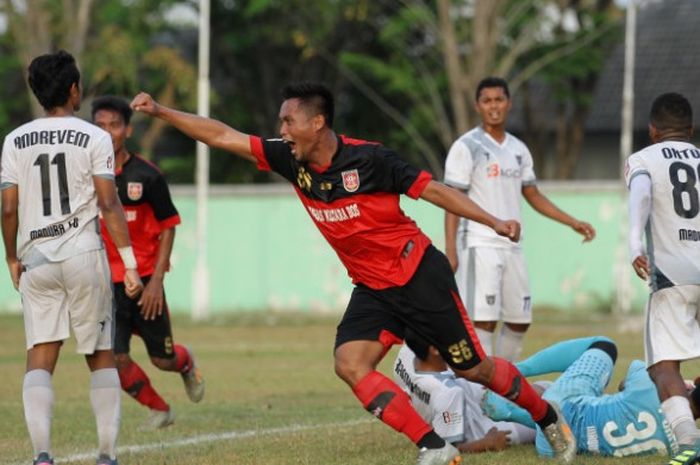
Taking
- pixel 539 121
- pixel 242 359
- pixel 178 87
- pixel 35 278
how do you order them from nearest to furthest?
pixel 35 278
pixel 242 359
pixel 178 87
pixel 539 121

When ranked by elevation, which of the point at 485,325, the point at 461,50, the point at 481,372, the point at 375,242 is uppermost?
the point at 461,50

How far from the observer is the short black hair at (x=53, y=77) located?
7.89 meters

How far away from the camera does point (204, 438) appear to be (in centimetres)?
1014

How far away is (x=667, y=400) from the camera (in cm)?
804

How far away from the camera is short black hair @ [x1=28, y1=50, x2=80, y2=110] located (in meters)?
7.89

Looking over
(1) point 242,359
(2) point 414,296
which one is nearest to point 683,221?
(2) point 414,296

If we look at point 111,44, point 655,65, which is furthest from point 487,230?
point 655,65

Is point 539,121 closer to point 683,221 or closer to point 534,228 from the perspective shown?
point 534,228

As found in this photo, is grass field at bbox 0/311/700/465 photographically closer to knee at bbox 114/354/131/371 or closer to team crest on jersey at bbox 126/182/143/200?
knee at bbox 114/354/131/371

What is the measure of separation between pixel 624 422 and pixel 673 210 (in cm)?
135

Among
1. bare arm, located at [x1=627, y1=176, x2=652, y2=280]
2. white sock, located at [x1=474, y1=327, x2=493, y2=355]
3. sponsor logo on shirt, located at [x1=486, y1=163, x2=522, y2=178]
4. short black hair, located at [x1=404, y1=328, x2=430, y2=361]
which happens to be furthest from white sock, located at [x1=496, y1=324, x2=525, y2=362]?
bare arm, located at [x1=627, y1=176, x2=652, y2=280]

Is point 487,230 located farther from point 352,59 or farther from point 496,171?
point 352,59

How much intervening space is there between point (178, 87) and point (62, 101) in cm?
2835

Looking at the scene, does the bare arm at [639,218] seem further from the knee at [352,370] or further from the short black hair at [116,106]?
the short black hair at [116,106]
